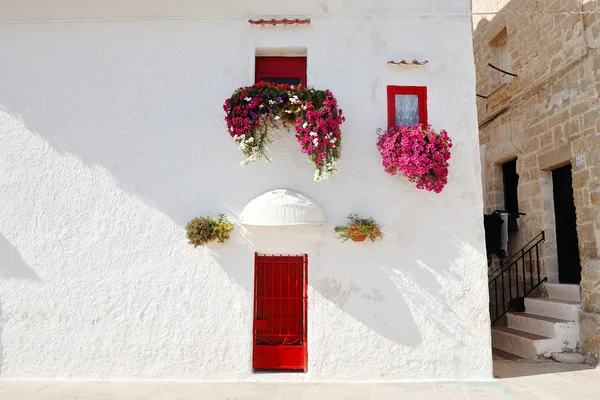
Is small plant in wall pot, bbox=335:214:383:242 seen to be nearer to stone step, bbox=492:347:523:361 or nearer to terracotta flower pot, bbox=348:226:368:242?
terracotta flower pot, bbox=348:226:368:242

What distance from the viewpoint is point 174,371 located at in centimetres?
636

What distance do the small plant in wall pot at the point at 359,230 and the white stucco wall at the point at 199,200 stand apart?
0.13 metres

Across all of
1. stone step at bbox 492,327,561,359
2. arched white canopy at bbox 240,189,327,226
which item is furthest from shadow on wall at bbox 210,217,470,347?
stone step at bbox 492,327,561,359

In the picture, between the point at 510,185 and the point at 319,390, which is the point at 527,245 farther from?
the point at 319,390

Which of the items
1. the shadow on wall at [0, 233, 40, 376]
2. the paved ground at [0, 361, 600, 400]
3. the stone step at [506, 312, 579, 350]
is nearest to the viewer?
the paved ground at [0, 361, 600, 400]

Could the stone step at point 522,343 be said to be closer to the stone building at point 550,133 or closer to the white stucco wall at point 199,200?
the stone building at point 550,133

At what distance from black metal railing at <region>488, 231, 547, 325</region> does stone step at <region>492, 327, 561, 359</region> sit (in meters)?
0.45

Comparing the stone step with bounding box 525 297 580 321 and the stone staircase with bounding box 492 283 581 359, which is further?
the stone step with bounding box 525 297 580 321

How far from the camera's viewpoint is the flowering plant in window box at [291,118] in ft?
20.6

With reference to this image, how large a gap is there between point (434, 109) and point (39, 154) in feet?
17.4

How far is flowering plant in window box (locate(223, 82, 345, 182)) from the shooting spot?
20.6 ft

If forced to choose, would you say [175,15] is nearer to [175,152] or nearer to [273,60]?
[273,60]

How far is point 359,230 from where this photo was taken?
6.32m

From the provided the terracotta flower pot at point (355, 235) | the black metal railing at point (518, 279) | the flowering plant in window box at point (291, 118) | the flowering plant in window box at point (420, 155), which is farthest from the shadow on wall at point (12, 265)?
the black metal railing at point (518, 279)
